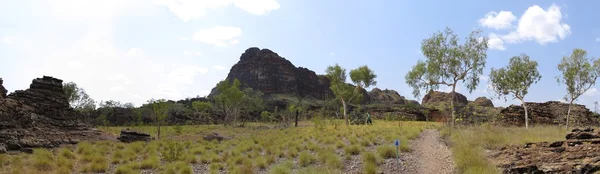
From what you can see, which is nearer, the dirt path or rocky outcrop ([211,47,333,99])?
the dirt path

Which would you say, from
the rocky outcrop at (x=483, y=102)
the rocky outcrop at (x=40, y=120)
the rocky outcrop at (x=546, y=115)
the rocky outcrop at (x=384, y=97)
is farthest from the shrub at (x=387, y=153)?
the rocky outcrop at (x=384, y=97)

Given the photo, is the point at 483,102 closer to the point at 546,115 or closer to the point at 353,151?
the point at 546,115

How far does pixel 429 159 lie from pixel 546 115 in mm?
32271

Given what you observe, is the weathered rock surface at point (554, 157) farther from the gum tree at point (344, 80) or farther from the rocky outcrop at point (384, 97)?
the rocky outcrop at point (384, 97)

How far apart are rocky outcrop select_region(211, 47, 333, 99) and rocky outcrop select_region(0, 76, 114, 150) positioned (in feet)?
343

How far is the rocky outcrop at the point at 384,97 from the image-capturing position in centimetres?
14065

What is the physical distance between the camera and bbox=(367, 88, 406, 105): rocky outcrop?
140650 mm

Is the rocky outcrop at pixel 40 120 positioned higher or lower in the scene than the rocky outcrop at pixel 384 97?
lower

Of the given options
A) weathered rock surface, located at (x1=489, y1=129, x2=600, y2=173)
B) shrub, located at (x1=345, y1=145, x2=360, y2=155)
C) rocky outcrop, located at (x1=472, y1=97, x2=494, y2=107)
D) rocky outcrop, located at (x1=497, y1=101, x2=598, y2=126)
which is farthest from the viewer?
rocky outcrop, located at (x1=472, y1=97, x2=494, y2=107)

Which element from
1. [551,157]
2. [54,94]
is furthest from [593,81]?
[54,94]

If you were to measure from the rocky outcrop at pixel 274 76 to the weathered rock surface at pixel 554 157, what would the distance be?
124m

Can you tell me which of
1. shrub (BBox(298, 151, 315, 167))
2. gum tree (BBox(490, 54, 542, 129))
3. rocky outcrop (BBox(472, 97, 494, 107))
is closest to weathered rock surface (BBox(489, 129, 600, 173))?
shrub (BBox(298, 151, 315, 167))

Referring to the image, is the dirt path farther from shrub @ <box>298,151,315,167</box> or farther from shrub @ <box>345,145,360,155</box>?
shrub @ <box>298,151,315,167</box>

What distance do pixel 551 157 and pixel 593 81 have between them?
25747 millimetres
